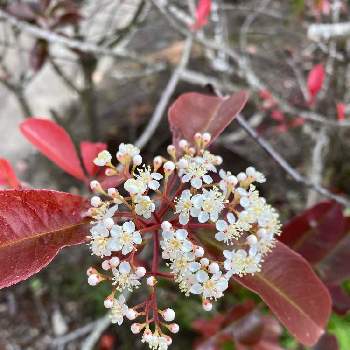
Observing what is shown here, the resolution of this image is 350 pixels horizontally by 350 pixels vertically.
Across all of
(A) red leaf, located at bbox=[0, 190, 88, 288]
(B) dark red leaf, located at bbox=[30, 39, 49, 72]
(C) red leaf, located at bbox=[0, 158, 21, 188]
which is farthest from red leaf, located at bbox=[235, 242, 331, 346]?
(B) dark red leaf, located at bbox=[30, 39, 49, 72]

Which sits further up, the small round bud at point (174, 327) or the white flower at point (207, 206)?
the white flower at point (207, 206)

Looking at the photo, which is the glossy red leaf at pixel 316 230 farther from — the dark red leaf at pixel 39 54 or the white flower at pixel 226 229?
the dark red leaf at pixel 39 54

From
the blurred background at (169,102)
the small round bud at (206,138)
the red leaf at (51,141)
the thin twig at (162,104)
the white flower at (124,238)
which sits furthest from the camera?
the blurred background at (169,102)

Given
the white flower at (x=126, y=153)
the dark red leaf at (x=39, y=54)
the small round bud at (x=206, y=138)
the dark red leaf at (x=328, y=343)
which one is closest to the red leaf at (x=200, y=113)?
the small round bud at (x=206, y=138)

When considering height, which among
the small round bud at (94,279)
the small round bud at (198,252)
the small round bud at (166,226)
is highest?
the small round bud at (166,226)

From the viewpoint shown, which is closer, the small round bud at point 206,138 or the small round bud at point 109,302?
the small round bud at point 109,302

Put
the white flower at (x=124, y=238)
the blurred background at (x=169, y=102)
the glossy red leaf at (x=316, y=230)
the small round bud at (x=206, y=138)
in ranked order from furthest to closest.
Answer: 1. the blurred background at (x=169, y=102)
2. the glossy red leaf at (x=316, y=230)
3. the small round bud at (x=206, y=138)
4. the white flower at (x=124, y=238)

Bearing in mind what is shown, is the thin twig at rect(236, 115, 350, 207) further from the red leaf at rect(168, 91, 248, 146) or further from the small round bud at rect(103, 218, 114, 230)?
the small round bud at rect(103, 218, 114, 230)

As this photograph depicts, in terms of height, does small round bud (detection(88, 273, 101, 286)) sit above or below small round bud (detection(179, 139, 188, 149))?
below
